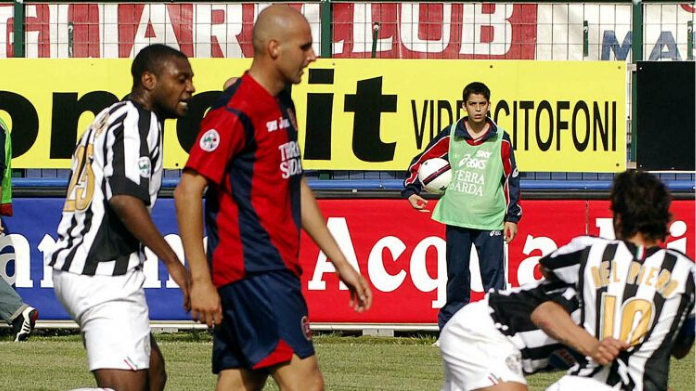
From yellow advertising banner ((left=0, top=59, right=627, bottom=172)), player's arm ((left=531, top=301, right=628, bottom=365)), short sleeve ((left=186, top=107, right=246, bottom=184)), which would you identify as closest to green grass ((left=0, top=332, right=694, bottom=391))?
yellow advertising banner ((left=0, top=59, right=627, bottom=172))

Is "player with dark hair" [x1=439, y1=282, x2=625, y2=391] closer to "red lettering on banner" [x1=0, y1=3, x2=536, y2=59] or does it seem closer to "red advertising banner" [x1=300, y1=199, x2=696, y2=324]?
"red advertising banner" [x1=300, y1=199, x2=696, y2=324]

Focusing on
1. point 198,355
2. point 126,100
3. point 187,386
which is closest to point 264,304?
point 126,100

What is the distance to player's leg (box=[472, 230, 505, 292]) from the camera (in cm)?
1072

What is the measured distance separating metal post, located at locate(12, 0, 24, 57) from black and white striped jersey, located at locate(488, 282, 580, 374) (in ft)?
26.3

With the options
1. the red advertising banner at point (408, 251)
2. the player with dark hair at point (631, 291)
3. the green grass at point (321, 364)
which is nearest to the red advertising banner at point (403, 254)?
the red advertising banner at point (408, 251)

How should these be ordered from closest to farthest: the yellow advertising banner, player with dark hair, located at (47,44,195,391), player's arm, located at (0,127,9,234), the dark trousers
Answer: player with dark hair, located at (47,44,195,391) → the dark trousers → player's arm, located at (0,127,9,234) → the yellow advertising banner

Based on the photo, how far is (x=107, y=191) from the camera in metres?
5.68

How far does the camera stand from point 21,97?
1234 centimetres

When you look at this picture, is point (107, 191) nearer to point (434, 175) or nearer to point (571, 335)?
point (571, 335)

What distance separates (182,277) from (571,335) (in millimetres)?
1560

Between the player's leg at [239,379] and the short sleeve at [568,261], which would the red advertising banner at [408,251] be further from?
the short sleeve at [568,261]

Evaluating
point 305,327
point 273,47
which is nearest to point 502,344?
point 305,327

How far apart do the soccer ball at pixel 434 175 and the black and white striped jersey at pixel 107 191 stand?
527 cm

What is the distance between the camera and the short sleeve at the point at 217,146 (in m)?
5.35
